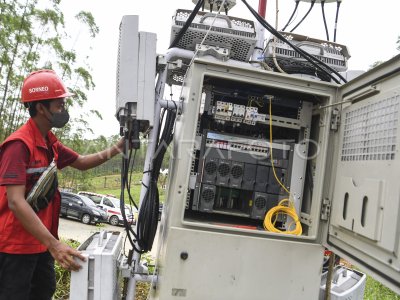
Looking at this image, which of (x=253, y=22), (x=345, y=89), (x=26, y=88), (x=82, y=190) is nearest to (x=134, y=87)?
(x=26, y=88)

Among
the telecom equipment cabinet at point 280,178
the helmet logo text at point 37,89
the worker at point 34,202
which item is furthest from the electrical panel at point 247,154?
the helmet logo text at point 37,89

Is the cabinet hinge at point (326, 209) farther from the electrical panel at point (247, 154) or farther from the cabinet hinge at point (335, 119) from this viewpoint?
the cabinet hinge at point (335, 119)

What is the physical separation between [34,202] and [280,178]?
1.46 metres

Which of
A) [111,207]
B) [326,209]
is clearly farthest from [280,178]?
[111,207]

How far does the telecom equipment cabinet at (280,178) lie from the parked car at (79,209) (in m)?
14.4

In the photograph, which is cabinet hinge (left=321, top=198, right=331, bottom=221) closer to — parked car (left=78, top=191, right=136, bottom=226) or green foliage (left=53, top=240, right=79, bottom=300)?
green foliage (left=53, top=240, right=79, bottom=300)

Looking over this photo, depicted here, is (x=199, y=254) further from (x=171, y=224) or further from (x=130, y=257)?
(x=130, y=257)

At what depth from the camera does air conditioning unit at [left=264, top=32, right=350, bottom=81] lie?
2408 mm

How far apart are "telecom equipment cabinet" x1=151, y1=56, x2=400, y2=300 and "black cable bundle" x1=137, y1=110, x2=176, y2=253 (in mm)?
277

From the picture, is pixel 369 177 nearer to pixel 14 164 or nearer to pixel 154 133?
pixel 154 133

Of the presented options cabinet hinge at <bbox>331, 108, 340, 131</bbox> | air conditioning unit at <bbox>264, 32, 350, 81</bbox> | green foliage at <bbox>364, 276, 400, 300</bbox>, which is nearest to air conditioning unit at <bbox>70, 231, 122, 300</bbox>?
cabinet hinge at <bbox>331, 108, 340, 131</bbox>

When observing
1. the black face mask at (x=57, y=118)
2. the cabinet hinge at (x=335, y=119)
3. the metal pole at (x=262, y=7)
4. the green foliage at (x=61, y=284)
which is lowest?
the green foliage at (x=61, y=284)

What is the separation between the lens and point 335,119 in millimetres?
1938

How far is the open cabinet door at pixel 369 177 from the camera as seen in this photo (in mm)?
1377
